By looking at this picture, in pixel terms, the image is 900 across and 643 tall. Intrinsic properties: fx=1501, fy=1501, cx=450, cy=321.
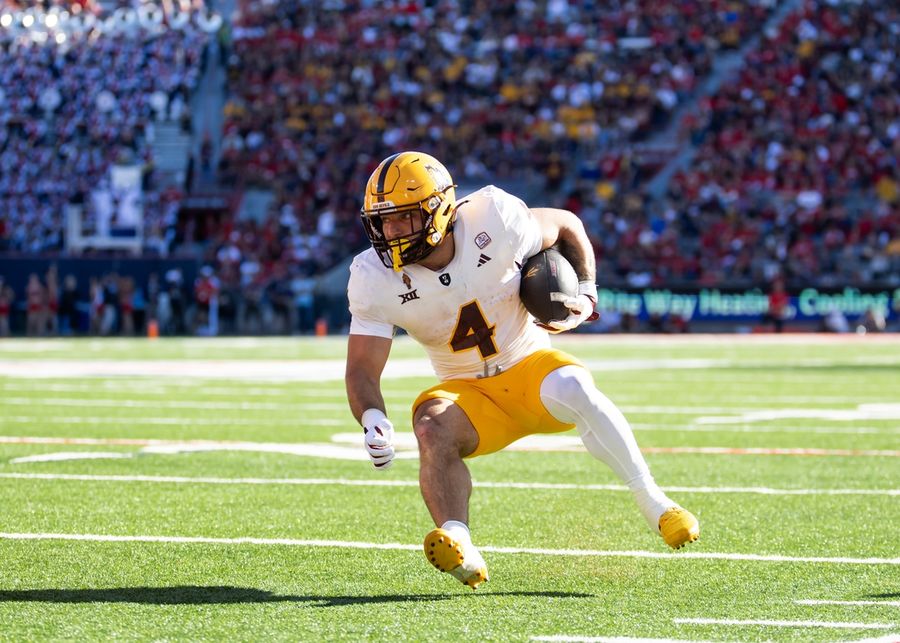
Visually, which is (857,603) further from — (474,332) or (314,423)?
(314,423)

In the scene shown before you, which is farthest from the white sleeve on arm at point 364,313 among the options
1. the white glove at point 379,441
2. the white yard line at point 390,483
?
the white yard line at point 390,483

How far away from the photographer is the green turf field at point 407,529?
412cm

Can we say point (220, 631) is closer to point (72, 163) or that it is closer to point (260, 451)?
point (260, 451)

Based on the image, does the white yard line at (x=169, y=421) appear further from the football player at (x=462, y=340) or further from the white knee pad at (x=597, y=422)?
the white knee pad at (x=597, y=422)

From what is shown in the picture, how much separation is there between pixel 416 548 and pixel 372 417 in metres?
0.81

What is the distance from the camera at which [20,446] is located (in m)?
8.93

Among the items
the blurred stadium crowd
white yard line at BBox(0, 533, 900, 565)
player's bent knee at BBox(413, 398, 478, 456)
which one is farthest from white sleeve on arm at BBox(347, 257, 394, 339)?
the blurred stadium crowd

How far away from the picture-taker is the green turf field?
4.12m

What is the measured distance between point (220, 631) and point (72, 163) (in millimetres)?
31848

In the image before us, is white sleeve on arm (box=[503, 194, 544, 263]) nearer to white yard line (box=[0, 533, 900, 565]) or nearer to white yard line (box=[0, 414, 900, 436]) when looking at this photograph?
white yard line (box=[0, 533, 900, 565])

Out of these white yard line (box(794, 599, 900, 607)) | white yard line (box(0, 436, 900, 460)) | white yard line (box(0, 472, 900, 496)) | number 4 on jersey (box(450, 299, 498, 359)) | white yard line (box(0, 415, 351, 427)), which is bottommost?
white yard line (box(0, 415, 351, 427))

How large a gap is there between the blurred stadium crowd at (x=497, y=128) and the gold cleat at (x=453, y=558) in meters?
23.3

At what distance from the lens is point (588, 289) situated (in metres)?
5.34

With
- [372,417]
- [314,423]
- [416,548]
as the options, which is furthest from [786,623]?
[314,423]
